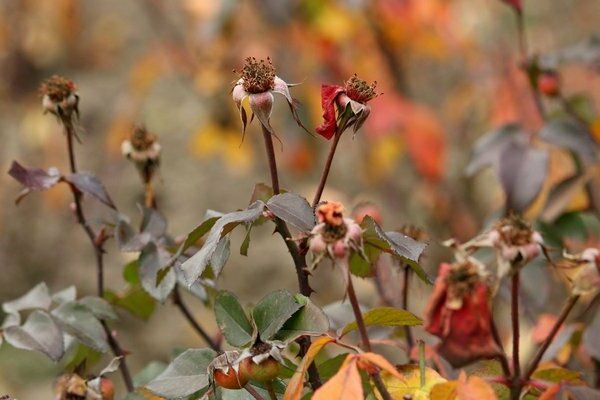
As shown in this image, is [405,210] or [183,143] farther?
[183,143]

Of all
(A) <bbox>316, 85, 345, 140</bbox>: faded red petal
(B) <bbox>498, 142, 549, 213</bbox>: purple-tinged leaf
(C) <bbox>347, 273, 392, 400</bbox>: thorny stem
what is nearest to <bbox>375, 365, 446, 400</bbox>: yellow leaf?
(C) <bbox>347, 273, 392, 400</bbox>: thorny stem

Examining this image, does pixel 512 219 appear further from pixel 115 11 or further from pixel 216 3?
pixel 115 11

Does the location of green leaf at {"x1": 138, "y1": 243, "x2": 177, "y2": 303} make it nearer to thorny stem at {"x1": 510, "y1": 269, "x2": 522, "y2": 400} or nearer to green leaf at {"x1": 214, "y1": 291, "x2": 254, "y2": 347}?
green leaf at {"x1": 214, "y1": 291, "x2": 254, "y2": 347}

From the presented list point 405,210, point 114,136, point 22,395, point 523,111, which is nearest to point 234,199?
point 114,136

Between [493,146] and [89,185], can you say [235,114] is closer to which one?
[493,146]

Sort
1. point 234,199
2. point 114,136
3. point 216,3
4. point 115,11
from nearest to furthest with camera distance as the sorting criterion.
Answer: point 216,3 < point 114,136 < point 234,199 < point 115,11

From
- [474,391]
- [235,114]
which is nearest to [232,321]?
[474,391]
